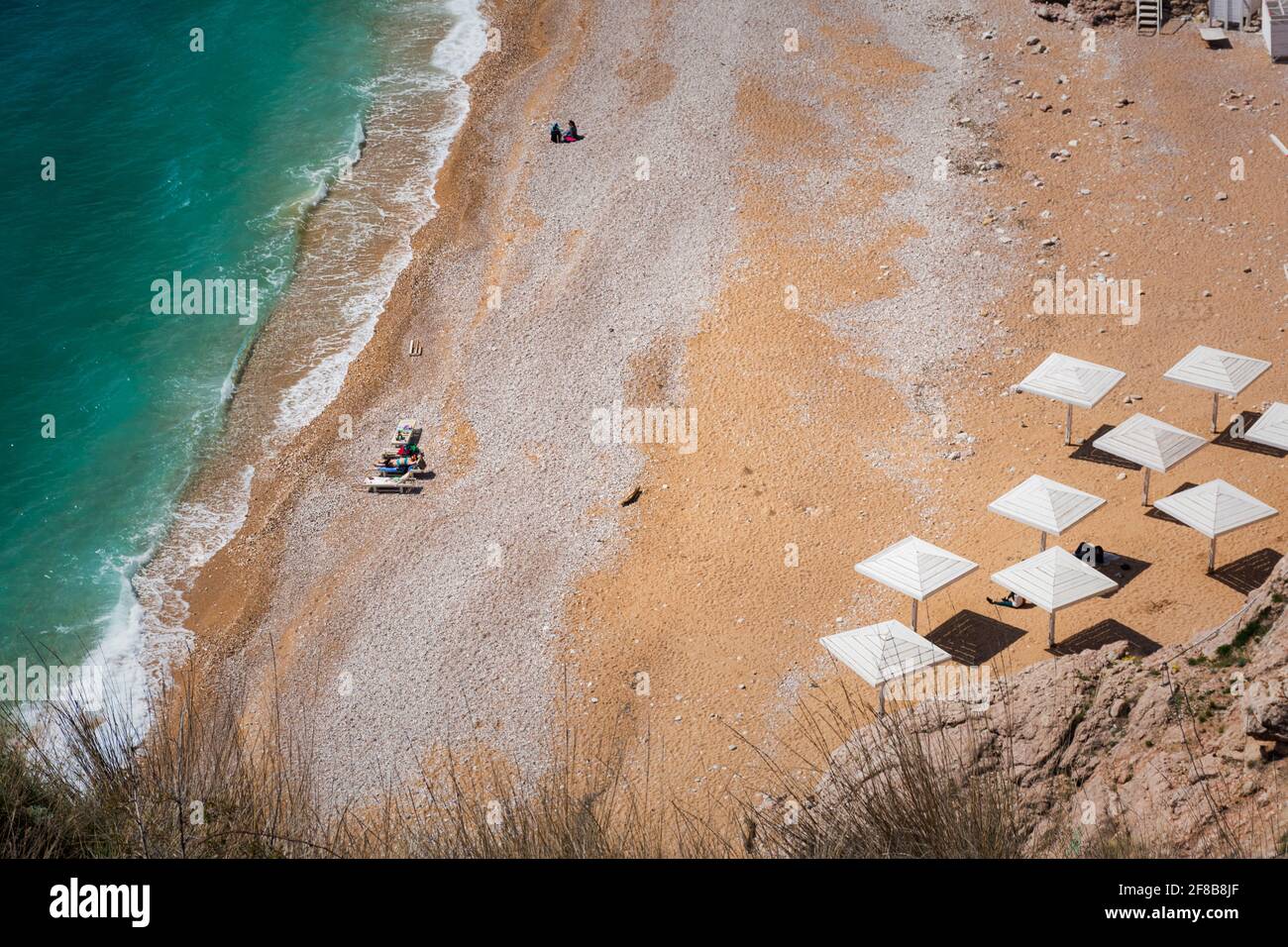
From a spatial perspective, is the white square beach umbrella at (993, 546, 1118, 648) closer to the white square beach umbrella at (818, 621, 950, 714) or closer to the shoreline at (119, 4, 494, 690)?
the white square beach umbrella at (818, 621, 950, 714)

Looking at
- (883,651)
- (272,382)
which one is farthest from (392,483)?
(883,651)

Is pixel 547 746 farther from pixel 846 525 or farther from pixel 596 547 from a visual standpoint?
pixel 846 525

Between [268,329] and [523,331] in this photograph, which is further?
[268,329]

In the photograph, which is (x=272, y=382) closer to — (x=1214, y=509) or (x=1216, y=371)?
(x=1216, y=371)

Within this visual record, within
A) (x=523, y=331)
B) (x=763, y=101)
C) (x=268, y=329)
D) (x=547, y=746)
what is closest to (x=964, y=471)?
(x=547, y=746)

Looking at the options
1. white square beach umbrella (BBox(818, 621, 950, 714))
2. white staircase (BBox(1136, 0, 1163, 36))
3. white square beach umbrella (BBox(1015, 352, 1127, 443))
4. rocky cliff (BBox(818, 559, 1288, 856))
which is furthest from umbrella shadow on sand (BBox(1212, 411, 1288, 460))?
white staircase (BBox(1136, 0, 1163, 36))

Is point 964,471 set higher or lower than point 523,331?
lower
